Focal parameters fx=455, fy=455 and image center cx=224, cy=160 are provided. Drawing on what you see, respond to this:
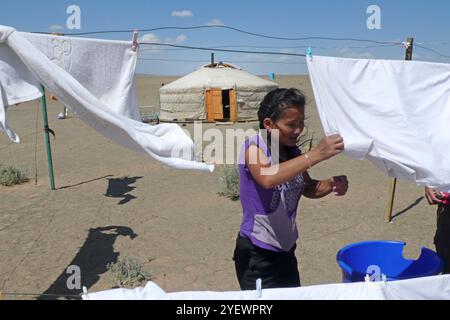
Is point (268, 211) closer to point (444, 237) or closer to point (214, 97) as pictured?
point (444, 237)

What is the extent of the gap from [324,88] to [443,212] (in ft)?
3.48

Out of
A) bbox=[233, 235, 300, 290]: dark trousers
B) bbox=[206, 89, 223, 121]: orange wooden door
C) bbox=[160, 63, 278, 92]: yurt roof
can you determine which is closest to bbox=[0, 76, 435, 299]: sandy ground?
bbox=[233, 235, 300, 290]: dark trousers

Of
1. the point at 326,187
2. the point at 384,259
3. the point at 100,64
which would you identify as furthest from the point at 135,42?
the point at 384,259

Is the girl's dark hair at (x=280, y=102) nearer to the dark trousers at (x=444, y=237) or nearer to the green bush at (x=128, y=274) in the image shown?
the dark trousers at (x=444, y=237)

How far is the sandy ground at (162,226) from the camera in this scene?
12.9 ft

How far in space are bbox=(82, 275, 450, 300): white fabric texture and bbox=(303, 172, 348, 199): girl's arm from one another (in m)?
0.62

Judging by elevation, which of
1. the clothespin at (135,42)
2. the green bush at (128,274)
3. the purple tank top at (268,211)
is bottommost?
the green bush at (128,274)

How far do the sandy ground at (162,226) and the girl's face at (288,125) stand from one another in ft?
6.59

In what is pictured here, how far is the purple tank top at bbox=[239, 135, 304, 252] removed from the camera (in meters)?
2.00

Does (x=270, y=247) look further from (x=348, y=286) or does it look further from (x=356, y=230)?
(x=356, y=230)

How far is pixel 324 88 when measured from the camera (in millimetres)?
2107

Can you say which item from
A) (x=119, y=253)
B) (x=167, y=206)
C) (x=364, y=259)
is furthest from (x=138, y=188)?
(x=364, y=259)

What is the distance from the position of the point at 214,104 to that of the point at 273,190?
14.2m

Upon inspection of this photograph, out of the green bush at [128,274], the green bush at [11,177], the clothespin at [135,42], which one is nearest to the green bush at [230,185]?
the green bush at [128,274]
